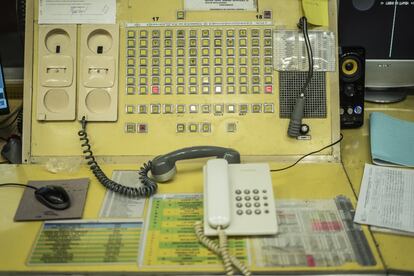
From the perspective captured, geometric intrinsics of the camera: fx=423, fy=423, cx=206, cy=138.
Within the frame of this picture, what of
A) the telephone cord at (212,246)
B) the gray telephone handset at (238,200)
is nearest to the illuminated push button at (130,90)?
the gray telephone handset at (238,200)

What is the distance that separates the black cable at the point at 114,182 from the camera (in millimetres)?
1007

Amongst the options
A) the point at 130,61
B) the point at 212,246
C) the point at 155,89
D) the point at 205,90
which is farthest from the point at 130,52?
the point at 212,246

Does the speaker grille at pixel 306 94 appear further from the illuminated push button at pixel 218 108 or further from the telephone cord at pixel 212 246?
the telephone cord at pixel 212 246

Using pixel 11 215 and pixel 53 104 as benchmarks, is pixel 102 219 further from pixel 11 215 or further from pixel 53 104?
pixel 53 104

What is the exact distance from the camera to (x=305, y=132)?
3.76 ft

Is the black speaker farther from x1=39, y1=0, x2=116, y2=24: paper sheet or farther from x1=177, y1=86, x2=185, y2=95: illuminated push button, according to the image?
x1=39, y1=0, x2=116, y2=24: paper sheet

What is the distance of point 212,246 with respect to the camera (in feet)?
2.72

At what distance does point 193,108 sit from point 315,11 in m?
0.43

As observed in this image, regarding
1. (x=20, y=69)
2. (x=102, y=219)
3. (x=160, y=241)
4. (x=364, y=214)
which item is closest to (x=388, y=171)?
(x=364, y=214)

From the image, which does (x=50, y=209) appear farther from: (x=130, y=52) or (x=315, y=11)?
(x=315, y=11)

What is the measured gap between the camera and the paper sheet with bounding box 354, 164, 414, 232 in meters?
0.91

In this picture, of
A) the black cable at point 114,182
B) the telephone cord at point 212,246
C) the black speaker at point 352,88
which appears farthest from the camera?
the black speaker at point 352,88

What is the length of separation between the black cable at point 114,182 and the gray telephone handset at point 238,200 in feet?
0.52

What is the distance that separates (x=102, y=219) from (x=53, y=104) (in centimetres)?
42
